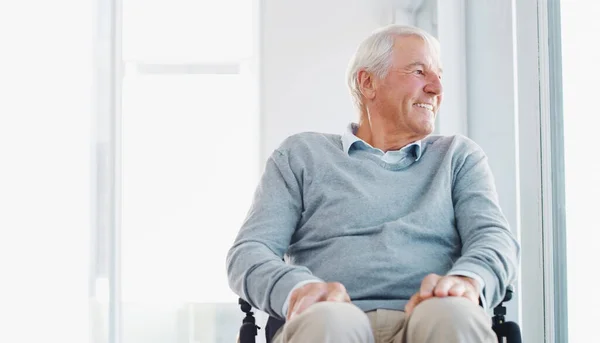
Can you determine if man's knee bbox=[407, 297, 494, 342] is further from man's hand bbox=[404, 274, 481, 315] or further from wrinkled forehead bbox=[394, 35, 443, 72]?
wrinkled forehead bbox=[394, 35, 443, 72]

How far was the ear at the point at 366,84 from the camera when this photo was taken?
6.59 ft

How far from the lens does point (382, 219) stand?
1748 mm

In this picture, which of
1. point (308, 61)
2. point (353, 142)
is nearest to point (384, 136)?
point (353, 142)

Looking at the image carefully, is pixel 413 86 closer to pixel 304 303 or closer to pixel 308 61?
pixel 304 303

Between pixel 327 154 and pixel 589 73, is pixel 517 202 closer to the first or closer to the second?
pixel 589 73

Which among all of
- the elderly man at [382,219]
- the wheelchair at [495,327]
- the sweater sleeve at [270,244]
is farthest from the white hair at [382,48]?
the wheelchair at [495,327]

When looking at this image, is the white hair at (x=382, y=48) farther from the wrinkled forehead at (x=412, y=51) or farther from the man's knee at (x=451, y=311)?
the man's knee at (x=451, y=311)

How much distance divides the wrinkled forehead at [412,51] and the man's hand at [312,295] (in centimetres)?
70

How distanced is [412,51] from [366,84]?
0.15 m

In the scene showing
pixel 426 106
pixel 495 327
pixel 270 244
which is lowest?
pixel 495 327

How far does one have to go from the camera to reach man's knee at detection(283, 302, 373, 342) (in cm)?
132

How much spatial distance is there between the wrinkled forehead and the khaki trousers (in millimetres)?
754

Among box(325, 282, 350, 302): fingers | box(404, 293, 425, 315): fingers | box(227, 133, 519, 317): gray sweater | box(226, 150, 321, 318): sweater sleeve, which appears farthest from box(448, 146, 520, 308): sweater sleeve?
box(226, 150, 321, 318): sweater sleeve

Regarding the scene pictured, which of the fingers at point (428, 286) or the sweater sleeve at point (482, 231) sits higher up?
the sweater sleeve at point (482, 231)
